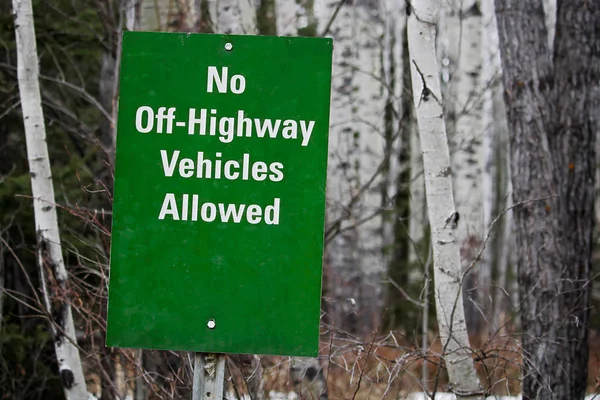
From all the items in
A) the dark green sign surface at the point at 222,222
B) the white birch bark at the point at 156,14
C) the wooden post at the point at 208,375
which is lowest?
the wooden post at the point at 208,375

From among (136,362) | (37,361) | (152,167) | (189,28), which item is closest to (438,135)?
(152,167)

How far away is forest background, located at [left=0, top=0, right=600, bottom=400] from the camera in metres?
4.23

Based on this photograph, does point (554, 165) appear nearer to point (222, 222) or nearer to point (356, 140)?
point (222, 222)

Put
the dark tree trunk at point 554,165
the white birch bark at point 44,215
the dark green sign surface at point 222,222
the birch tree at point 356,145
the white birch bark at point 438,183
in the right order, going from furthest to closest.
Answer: the birch tree at point 356,145, the dark tree trunk at point 554,165, the white birch bark at point 44,215, the white birch bark at point 438,183, the dark green sign surface at point 222,222

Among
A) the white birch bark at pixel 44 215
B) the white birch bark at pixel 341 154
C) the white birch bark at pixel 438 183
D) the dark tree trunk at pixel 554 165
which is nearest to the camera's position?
the white birch bark at pixel 438 183

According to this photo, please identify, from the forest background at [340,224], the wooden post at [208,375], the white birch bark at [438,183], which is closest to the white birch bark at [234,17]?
the forest background at [340,224]

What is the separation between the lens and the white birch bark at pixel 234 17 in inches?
253

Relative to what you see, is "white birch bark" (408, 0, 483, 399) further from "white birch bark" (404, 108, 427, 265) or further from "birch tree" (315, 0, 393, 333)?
"white birch bark" (404, 108, 427, 265)

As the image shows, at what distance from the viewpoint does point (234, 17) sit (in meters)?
6.49

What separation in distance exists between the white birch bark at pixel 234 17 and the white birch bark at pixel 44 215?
1.97 metres

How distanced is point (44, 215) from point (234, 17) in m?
2.67

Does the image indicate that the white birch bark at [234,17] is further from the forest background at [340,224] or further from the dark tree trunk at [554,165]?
the dark tree trunk at [554,165]

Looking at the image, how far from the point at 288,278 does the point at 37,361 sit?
4.89 m

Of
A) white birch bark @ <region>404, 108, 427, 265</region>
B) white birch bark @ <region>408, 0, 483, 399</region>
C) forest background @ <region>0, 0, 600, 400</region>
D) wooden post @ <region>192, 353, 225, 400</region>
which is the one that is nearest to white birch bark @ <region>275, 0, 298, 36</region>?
forest background @ <region>0, 0, 600, 400</region>
